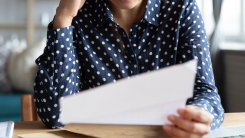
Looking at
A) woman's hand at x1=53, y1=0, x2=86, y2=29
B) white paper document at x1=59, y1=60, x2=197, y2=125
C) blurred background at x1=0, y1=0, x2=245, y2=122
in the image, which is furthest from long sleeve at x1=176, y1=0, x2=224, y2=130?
blurred background at x1=0, y1=0, x2=245, y2=122

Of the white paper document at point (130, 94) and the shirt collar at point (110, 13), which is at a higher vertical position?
the shirt collar at point (110, 13)

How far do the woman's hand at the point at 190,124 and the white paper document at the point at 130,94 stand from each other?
0.22 feet

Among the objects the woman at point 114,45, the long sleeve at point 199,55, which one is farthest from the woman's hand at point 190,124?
the woman at point 114,45

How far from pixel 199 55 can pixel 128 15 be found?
32cm

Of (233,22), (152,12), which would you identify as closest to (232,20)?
(233,22)

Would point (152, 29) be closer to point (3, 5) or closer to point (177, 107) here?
point (177, 107)

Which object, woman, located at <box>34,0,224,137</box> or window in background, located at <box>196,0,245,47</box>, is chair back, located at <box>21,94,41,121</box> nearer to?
woman, located at <box>34,0,224,137</box>

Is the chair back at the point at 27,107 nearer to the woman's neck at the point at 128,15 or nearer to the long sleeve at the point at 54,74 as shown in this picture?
the long sleeve at the point at 54,74

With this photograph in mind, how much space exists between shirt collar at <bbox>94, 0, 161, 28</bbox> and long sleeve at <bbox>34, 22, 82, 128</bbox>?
17 cm

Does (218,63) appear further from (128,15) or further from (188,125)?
(188,125)

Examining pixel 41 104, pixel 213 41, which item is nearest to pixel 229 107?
pixel 213 41

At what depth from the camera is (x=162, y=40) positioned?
0.95 metres

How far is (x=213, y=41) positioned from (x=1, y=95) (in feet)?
6.56

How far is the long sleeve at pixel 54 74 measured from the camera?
0.79 meters
